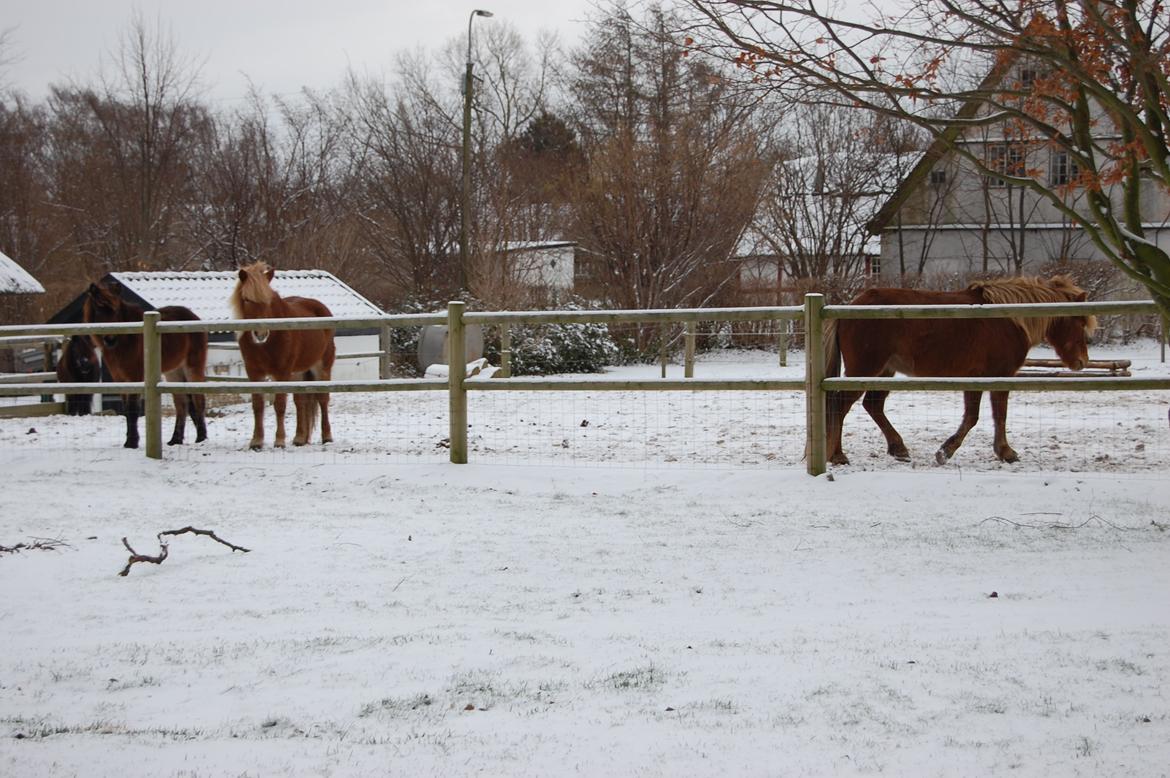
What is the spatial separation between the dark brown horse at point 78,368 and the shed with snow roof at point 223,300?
2.20 metres

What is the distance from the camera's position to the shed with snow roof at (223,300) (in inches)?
637

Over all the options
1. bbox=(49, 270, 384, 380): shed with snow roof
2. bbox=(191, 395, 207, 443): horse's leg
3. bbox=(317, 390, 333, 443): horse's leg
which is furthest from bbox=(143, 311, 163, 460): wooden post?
bbox=(49, 270, 384, 380): shed with snow roof

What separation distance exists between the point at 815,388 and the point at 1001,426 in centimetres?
166

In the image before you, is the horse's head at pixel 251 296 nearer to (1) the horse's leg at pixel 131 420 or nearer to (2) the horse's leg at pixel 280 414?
(2) the horse's leg at pixel 280 414

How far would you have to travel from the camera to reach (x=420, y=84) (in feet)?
107

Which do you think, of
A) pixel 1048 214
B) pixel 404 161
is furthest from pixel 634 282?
pixel 1048 214

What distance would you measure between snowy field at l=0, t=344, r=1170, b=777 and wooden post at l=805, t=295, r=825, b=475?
20cm

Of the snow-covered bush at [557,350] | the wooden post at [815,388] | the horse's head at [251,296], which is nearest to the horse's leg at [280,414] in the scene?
the horse's head at [251,296]

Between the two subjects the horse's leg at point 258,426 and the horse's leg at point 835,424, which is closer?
the horse's leg at point 835,424

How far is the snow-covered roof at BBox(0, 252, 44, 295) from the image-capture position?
818 inches

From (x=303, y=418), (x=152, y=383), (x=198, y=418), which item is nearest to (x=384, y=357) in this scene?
(x=198, y=418)

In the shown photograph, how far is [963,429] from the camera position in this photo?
7785 millimetres

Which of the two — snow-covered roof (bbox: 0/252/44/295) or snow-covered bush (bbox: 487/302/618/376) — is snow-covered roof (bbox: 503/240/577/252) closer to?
snow-covered bush (bbox: 487/302/618/376)

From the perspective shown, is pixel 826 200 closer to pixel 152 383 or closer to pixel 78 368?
pixel 78 368
